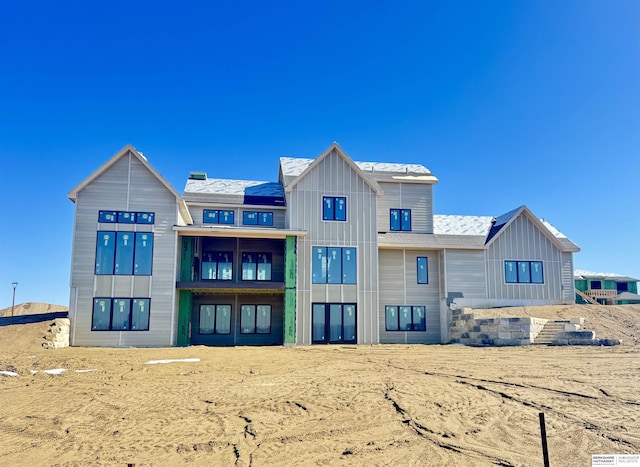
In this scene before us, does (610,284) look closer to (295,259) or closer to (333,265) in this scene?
(333,265)

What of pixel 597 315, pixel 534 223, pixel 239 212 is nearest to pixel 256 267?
pixel 239 212

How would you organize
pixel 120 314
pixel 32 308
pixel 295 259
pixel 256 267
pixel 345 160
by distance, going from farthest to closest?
pixel 32 308, pixel 256 267, pixel 345 160, pixel 295 259, pixel 120 314

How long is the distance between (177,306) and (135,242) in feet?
11.5

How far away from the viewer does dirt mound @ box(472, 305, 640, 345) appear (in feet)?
67.9

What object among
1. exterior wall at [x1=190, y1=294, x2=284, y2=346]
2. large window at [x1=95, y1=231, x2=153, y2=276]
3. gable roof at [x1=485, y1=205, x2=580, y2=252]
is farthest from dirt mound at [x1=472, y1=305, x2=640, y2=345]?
large window at [x1=95, y1=231, x2=153, y2=276]

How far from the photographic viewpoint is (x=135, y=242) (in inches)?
839

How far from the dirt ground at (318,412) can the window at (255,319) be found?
1009cm

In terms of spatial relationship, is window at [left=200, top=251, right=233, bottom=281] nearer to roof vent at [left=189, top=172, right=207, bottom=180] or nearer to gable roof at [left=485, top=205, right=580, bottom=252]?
roof vent at [left=189, top=172, right=207, bottom=180]

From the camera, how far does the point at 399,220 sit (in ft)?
88.5

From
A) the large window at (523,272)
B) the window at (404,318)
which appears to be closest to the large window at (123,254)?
the window at (404,318)

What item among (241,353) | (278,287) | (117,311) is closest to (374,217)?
(278,287)

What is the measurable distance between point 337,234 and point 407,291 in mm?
5077

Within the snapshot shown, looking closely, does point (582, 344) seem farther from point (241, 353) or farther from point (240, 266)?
point (240, 266)

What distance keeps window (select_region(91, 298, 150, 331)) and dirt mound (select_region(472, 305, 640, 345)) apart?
15.6 m
